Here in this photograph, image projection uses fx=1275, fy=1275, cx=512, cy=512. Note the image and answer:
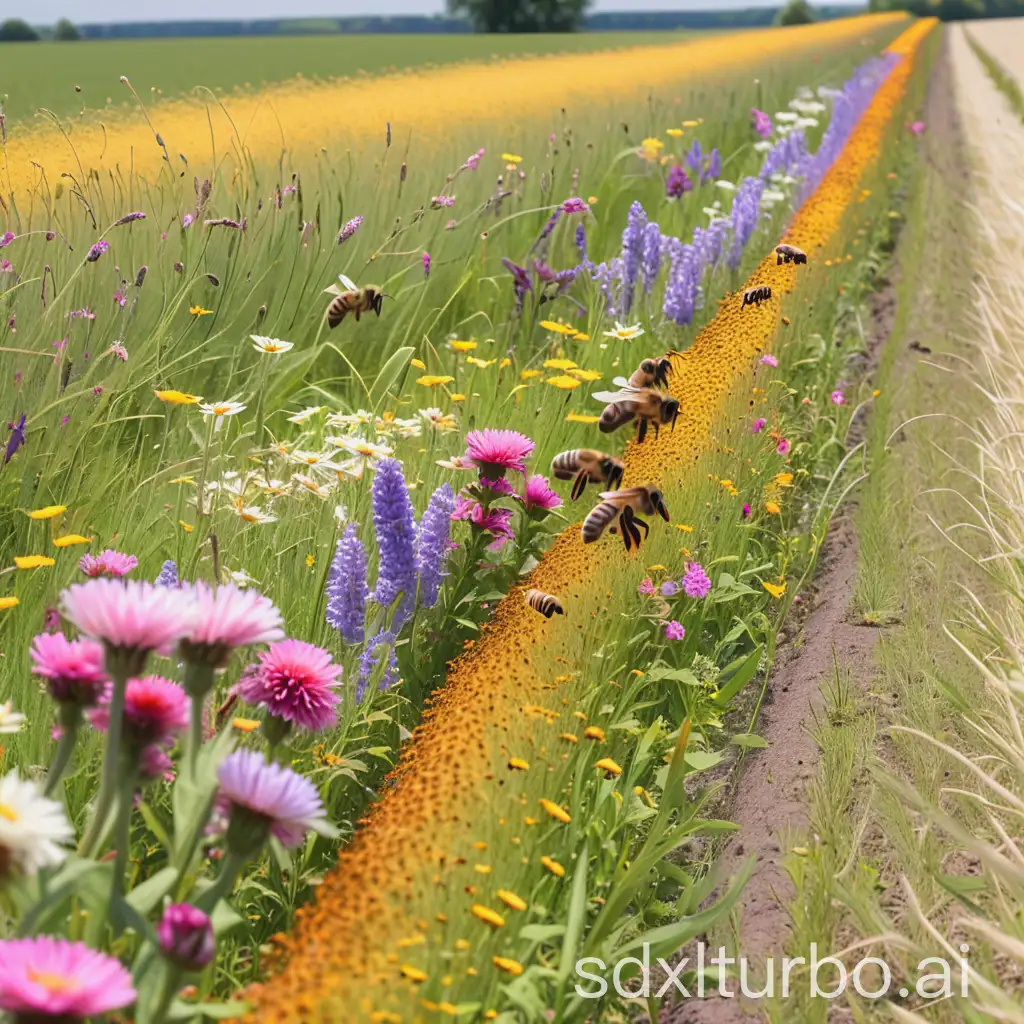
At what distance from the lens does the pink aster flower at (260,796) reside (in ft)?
4.36

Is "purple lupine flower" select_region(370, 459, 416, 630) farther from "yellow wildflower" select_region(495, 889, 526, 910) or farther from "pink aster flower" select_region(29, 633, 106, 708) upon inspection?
"pink aster flower" select_region(29, 633, 106, 708)

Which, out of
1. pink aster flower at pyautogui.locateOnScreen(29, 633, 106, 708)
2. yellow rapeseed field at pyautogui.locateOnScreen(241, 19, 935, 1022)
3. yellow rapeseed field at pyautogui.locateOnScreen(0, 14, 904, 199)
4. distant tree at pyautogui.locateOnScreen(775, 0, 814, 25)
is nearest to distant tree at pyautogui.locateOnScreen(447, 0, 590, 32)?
distant tree at pyautogui.locateOnScreen(775, 0, 814, 25)

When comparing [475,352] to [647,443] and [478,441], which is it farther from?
[478,441]

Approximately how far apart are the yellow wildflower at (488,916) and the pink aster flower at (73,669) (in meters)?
0.55

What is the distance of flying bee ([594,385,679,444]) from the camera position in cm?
270

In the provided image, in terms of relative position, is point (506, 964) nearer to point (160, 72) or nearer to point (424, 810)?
point (424, 810)

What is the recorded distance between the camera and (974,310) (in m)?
6.34

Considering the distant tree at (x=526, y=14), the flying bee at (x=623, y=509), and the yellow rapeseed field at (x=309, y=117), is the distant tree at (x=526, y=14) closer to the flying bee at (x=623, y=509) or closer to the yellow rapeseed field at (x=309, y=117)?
the yellow rapeseed field at (x=309, y=117)

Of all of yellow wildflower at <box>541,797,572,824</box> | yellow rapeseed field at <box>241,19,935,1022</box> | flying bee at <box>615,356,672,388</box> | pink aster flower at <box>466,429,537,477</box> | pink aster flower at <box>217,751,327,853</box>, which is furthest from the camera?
flying bee at <box>615,356,672,388</box>

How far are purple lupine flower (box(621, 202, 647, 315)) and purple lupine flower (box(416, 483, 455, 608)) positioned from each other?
6.71 ft

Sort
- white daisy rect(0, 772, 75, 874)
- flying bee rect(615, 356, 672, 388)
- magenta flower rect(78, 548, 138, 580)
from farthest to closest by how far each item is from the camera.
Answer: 1. flying bee rect(615, 356, 672, 388)
2. magenta flower rect(78, 548, 138, 580)
3. white daisy rect(0, 772, 75, 874)

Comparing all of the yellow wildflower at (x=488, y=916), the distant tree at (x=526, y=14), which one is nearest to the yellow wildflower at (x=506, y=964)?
the yellow wildflower at (x=488, y=916)

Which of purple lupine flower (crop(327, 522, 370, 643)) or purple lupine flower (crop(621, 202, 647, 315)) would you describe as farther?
purple lupine flower (crop(621, 202, 647, 315))

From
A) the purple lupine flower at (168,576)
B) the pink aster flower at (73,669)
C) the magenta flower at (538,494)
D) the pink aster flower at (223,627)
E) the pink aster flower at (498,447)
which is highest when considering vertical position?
the pink aster flower at (223,627)
